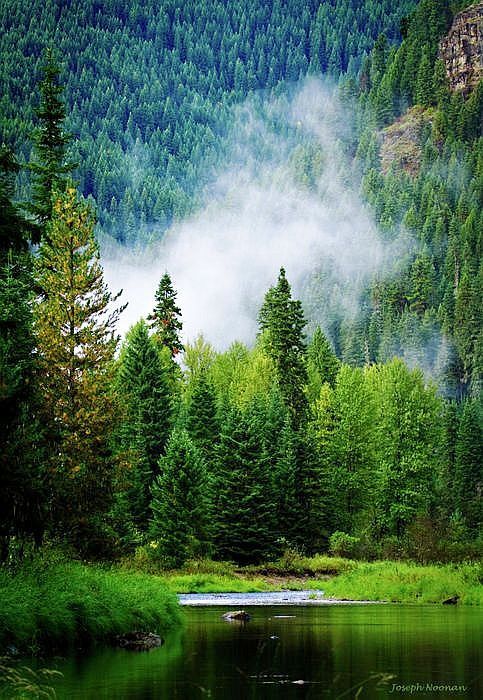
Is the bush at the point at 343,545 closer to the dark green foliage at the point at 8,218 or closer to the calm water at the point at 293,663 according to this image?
the dark green foliage at the point at 8,218

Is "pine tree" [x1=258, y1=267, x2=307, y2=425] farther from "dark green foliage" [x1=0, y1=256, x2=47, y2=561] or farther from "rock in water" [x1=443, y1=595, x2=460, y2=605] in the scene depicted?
"dark green foliage" [x1=0, y1=256, x2=47, y2=561]

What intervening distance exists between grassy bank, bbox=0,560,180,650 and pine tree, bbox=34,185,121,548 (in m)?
5.14

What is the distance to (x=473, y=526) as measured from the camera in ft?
336

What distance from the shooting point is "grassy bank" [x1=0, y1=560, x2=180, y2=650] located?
24.6m

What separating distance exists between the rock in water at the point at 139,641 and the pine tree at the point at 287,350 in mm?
64767

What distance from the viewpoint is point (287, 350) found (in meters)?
→ 100

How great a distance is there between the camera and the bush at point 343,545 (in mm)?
79688

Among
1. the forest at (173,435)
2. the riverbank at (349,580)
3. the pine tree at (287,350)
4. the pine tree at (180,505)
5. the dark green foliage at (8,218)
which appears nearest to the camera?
the forest at (173,435)

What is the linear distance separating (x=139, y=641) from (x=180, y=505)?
39.9 meters

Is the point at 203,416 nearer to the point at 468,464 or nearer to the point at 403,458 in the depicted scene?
the point at 403,458

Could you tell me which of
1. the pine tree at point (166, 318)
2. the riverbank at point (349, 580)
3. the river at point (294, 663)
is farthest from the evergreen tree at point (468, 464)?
the river at point (294, 663)

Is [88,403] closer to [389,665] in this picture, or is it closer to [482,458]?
[389,665]

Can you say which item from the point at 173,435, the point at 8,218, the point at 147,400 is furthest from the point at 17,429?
the point at 147,400

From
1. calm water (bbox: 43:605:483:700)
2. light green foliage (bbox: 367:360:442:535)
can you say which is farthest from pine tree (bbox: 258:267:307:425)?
calm water (bbox: 43:605:483:700)
